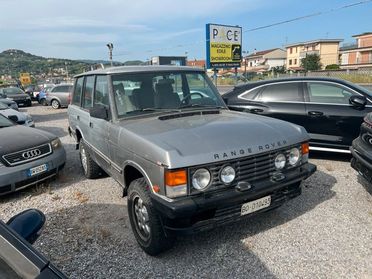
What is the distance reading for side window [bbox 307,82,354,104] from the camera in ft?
19.7

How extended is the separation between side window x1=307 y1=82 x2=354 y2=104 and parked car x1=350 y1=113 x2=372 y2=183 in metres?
1.74

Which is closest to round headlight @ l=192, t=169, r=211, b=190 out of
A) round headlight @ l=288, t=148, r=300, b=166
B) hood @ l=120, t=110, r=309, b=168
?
hood @ l=120, t=110, r=309, b=168

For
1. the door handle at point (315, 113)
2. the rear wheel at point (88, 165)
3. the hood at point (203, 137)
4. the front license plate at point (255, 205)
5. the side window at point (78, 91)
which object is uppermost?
the side window at point (78, 91)

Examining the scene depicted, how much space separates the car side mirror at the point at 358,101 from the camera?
18.2 ft

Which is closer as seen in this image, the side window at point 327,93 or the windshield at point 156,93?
the windshield at point 156,93

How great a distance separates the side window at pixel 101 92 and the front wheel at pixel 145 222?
4.59 ft

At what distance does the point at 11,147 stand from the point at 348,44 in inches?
3639

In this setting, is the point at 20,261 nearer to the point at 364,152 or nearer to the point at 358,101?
the point at 364,152

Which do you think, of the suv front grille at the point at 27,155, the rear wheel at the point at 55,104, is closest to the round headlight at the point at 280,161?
the suv front grille at the point at 27,155

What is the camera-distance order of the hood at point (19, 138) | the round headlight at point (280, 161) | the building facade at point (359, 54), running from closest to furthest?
the round headlight at point (280, 161) → the hood at point (19, 138) → the building facade at point (359, 54)

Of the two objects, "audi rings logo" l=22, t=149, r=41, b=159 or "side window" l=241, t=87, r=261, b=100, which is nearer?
"audi rings logo" l=22, t=149, r=41, b=159

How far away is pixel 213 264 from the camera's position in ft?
10.2

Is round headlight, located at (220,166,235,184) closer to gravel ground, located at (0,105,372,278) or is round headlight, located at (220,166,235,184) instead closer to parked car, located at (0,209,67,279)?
gravel ground, located at (0,105,372,278)

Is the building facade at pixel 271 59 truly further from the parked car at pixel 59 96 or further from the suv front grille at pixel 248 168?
the suv front grille at pixel 248 168
